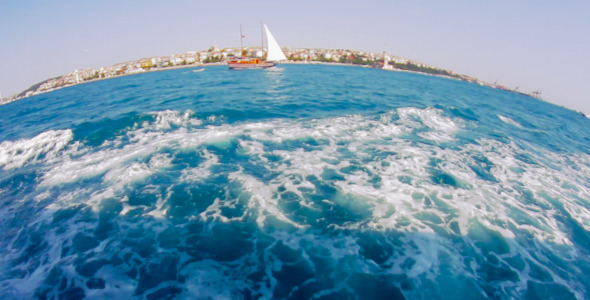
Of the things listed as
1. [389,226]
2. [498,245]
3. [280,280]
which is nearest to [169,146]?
[280,280]

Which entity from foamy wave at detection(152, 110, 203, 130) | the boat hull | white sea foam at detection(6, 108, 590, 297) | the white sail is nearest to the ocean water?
white sea foam at detection(6, 108, 590, 297)

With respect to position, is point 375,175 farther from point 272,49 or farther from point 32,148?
point 272,49

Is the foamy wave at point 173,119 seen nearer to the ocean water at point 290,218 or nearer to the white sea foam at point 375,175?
the white sea foam at point 375,175

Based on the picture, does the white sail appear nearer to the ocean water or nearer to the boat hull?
the boat hull

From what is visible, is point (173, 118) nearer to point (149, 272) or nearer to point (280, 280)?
point (149, 272)

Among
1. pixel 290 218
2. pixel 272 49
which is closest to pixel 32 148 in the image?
pixel 290 218

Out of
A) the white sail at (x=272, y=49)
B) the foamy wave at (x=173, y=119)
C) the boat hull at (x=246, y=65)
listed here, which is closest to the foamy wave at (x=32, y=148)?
the foamy wave at (x=173, y=119)
